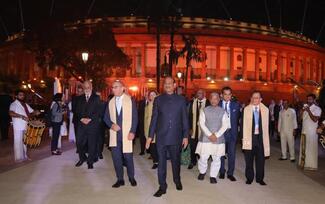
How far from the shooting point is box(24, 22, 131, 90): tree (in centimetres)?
3768

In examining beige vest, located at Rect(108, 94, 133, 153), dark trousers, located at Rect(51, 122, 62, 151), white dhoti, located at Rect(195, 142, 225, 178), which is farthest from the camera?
dark trousers, located at Rect(51, 122, 62, 151)

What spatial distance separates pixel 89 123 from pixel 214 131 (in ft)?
10.6

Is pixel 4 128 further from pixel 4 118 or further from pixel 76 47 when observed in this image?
pixel 76 47

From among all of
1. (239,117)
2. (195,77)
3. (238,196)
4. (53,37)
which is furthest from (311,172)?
(195,77)

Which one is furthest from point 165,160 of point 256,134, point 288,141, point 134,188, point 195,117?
point 288,141

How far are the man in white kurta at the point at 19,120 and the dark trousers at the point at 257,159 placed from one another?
5.87 metres

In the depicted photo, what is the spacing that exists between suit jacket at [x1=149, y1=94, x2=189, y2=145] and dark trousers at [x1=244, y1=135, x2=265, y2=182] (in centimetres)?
196

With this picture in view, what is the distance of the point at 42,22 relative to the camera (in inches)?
1459

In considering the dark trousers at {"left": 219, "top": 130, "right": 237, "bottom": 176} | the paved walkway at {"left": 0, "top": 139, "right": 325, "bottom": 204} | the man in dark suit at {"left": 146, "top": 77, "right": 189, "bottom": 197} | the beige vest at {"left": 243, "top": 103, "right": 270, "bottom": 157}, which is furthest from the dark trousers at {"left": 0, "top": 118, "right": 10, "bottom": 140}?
the beige vest at {"left": 243, "top": 103, "right": 270, "bottom": 157}

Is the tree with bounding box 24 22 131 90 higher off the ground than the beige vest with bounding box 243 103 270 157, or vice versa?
the tree with bounding box 24 22 131 90

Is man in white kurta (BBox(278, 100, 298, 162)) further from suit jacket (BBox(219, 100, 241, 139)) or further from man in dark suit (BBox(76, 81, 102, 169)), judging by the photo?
man in dark suit (BBox(76, 81, 102, 169))

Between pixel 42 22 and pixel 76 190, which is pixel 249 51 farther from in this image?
pixel 76 190

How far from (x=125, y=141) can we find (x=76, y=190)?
1312 millimetres

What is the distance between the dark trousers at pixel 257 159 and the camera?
9305 millimetres
